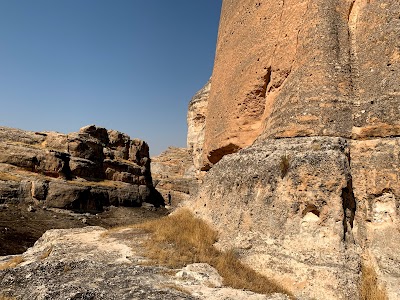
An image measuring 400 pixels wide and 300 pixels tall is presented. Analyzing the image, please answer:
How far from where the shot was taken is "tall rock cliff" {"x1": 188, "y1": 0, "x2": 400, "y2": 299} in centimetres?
450

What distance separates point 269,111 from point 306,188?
232 centimetres

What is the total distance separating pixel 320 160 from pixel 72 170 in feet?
76.2

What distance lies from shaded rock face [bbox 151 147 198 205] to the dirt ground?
10.2 metres

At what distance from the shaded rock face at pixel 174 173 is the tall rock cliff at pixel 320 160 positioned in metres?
27.2

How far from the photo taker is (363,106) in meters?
5.39

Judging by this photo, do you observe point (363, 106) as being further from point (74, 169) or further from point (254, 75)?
point (74, 169)

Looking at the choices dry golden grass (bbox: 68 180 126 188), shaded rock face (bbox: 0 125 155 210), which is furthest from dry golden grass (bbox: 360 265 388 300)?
dry golden grass (bbox: 68 180 126 188)

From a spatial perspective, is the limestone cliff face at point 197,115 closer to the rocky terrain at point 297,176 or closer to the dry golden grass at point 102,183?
the dry golden grass at point 102,183

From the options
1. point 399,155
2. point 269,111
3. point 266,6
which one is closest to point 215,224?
point 269,111

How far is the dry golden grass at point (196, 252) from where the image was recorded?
436 cm

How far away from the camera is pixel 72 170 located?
82.4ft

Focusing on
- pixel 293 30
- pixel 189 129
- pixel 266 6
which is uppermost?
pixel 189 129

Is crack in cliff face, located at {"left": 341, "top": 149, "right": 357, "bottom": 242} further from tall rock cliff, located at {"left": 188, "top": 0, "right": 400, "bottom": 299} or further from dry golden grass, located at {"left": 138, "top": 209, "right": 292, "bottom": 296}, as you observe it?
dry golden grass, located at {"left": 138, "top": 209, "right": 292, "bottom": 296}

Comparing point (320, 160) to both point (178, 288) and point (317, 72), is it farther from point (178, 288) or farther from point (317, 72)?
point (178, 288)
